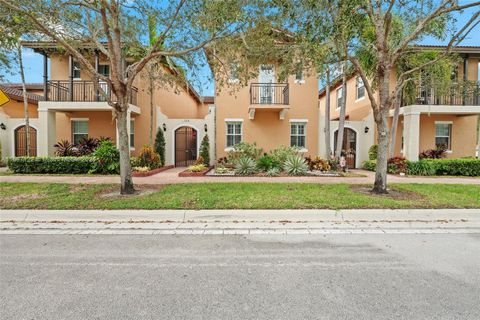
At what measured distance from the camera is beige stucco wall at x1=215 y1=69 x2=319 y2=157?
1536 cm

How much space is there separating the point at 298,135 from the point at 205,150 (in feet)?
18.3

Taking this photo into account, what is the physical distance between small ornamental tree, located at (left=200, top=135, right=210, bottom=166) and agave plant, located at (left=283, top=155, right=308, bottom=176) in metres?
4.55

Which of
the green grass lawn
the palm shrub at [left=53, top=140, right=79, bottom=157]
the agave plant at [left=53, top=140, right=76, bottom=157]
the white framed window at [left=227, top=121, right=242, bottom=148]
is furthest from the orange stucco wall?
the agave plant at [left=53, top=140, right=76, bottom=157]

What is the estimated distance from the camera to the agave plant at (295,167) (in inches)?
478

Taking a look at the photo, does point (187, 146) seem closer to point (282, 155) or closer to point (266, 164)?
point (266, 164)

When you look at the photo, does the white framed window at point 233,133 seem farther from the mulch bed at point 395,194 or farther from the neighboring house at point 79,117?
the mulch bed at point 395,194

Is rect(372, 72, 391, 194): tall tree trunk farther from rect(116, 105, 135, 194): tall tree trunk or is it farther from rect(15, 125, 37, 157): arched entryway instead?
rect(15, 125, 37, 157): arched entryway

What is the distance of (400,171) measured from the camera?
13039 mm

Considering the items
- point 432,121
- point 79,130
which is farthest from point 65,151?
point 432,121

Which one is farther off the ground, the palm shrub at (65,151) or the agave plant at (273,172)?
the palm shrub at (65,151)

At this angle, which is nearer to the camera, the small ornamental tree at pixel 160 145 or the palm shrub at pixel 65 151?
the palm shrub at pixel 65 151

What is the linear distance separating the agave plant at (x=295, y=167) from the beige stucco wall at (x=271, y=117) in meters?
3.26

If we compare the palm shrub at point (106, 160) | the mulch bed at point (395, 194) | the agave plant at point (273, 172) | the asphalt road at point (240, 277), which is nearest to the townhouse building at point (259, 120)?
the palm shrub at point (106, 160)

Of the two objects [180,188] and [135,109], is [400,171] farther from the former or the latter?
[135,109]
